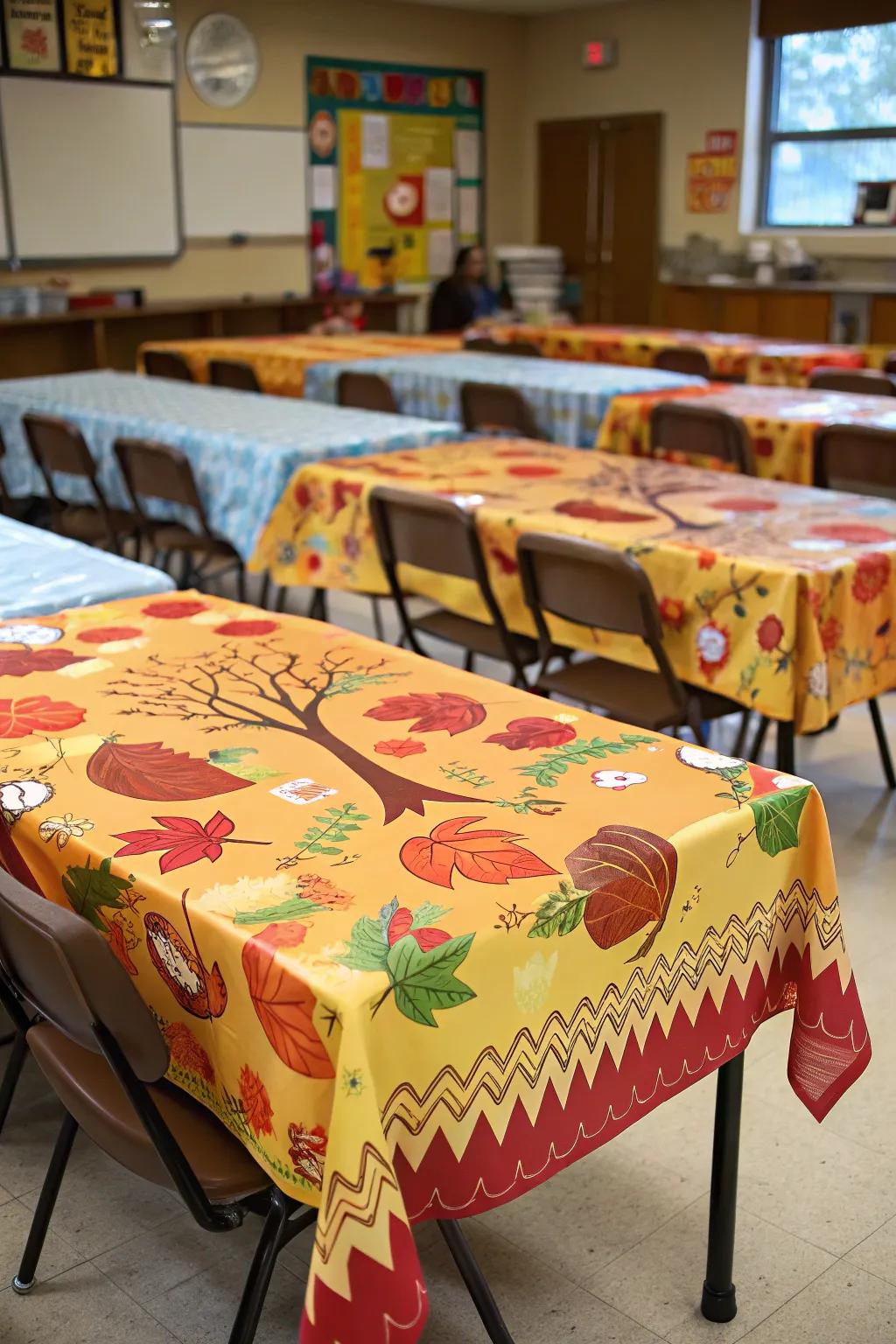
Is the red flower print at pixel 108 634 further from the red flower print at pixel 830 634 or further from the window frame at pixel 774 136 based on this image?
the window frame at pixel 774 136

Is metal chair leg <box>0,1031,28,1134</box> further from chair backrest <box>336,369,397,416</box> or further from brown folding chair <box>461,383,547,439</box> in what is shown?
chair backrest <box>336,369,397,416</box>

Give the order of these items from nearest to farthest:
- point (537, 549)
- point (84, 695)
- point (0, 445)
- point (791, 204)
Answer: point (84, 695), point (537, 549), point (0, 445), point (791, 204)

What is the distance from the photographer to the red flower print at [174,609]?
2350mm

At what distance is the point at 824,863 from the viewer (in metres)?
1.55

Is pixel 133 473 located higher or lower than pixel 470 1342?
higher

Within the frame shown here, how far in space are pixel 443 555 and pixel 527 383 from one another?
84.9 inches

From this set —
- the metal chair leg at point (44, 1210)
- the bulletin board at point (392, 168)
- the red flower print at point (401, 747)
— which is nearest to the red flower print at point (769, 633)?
the red flower print at point (401, 747)

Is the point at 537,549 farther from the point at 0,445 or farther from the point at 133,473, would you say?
the point at 0,445

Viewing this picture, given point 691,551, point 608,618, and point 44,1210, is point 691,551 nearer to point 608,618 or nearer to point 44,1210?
point 608,618

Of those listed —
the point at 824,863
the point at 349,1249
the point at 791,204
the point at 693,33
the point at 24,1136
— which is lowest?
the point at 24,1136

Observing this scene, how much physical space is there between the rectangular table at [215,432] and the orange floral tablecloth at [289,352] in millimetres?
788

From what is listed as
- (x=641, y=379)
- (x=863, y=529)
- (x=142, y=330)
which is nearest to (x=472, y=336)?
(x=641, y=379)

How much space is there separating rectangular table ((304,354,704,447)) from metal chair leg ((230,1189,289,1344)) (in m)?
3.93

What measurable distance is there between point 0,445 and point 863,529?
10.9 ft
